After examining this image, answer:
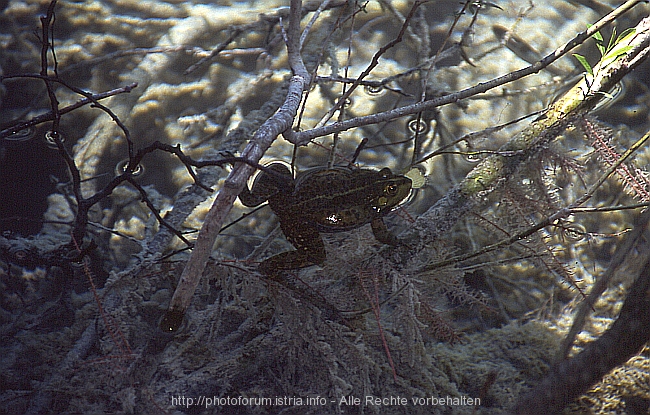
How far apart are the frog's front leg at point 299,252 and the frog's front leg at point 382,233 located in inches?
12.5

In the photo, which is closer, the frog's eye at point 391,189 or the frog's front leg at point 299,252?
the frog's front leg at point 299,252

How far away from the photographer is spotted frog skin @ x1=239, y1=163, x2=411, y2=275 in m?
2.34

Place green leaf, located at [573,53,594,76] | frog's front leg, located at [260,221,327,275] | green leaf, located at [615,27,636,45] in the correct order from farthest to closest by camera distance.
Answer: green leaf, located at [615,27,636,45], green leaf, located at [573,53,594,76], frog's front leg, located at [260,221,327,275]

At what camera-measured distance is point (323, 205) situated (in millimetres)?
2346

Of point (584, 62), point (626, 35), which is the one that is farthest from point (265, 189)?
point (626, 35)

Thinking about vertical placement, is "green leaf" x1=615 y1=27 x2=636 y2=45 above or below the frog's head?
above

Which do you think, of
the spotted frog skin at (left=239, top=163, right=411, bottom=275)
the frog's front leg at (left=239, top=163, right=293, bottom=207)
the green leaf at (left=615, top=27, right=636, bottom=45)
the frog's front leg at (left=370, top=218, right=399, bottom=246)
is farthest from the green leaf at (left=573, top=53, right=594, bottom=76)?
the frog's front leg at (left=239, top=163, right=293, bottom=207)

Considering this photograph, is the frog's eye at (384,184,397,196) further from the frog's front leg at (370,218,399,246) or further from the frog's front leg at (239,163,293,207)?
the frog's front leg at (239,163,293,207)

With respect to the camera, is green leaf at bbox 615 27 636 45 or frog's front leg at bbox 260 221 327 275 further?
green leaf at bbox 615 27 636 45

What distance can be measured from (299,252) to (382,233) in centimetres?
49

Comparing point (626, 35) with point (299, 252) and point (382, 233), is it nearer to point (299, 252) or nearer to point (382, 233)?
point (382, 233)

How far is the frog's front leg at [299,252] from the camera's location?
88.7 inches

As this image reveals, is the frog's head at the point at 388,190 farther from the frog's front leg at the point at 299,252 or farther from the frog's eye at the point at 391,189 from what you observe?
the frog's front leg at the point at 299,252

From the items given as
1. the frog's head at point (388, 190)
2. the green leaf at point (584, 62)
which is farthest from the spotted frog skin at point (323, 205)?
the green leaf at point (584, 62)
